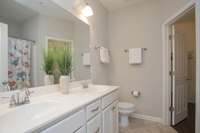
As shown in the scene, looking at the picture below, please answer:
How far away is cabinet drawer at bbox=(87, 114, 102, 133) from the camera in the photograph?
1288mm

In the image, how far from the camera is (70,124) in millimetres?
1003

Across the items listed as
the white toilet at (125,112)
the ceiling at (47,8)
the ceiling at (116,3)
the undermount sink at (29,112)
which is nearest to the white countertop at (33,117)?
the undermount sink at (29,112)

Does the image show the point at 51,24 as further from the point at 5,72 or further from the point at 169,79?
the point at 169,79

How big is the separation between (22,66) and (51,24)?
627mm

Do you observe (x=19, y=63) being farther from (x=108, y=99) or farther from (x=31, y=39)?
(x=108, y=99)

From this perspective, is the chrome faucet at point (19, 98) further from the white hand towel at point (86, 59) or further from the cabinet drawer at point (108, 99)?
the white hand towel at point (86, 59)

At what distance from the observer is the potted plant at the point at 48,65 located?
60.8 inches

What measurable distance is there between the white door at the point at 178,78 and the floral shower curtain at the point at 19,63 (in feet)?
8.28

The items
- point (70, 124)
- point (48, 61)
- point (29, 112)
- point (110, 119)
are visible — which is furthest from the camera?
point (110, 119)

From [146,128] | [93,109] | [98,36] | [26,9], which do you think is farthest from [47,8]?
[146,128]

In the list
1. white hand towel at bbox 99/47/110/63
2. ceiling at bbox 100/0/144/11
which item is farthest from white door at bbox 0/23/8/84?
ceiling at bbox 100/0/144/11

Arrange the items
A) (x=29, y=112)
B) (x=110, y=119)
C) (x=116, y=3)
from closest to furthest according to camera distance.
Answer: (x=29, y=112), (x=110, y=119), (x=116, y=3)

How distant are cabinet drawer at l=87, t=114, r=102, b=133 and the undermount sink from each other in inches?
15.0

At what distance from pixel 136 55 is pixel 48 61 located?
193 cm
